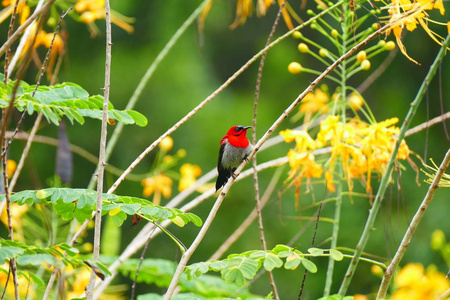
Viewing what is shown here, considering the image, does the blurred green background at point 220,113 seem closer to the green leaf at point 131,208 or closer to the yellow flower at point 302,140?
the yellow flower at point 302,140

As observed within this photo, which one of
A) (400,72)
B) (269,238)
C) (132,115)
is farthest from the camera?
(400,72)

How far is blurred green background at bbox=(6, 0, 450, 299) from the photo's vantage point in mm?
7520

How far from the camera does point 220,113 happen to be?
8781mm

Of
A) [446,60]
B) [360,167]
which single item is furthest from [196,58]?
[360,167]

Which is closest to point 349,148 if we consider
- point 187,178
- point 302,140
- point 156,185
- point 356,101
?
point 302,140

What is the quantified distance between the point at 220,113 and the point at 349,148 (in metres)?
6.66

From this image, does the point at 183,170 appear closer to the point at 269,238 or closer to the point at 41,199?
the point at 41,199

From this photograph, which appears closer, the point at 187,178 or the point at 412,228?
the point at 412,228

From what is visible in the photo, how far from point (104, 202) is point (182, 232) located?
6.85m

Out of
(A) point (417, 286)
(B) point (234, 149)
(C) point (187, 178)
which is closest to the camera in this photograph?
(A) point (417, 286)

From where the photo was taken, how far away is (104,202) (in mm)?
1537

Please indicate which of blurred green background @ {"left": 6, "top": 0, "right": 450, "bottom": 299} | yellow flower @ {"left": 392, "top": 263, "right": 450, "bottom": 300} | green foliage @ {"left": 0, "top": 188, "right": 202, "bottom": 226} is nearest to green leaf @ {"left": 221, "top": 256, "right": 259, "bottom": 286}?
green foliage @ {"left": 0, "top": 188, "right": 202, "bottom": 226}

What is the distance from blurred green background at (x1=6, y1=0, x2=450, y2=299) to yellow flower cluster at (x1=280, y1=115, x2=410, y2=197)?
5133 millimetres

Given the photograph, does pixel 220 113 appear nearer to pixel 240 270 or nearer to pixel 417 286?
pixel 240 270
